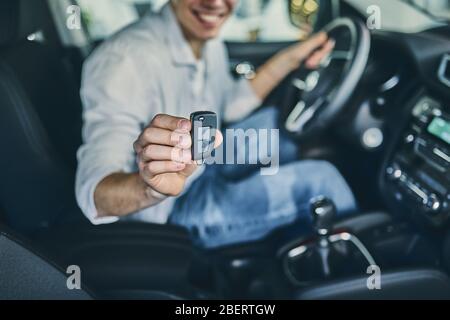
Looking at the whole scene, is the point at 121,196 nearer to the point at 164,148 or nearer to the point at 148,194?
the point at 148,194

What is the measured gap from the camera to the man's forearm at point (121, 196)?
1131 mm

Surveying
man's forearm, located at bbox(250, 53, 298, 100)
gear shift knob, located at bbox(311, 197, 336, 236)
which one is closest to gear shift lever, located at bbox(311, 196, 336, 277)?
gear shift knob, located at bbox(311, 197, 336, 236)

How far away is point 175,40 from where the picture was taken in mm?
1424

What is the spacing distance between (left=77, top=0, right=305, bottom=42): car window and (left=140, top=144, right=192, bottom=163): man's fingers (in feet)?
2.01

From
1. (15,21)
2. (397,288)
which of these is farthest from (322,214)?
(15,21)

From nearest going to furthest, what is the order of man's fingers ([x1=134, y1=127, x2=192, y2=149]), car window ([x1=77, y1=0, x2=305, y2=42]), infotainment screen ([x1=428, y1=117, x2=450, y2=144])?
man's fingers ([x1=134, y1=127, x2=192, y2=149])
infotainment screen ([x1=428, y1=117, x2=450, y2=144])
car window ([x1=77, y1=0, x2=305, y2=42])

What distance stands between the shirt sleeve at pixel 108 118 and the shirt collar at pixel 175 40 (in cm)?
13

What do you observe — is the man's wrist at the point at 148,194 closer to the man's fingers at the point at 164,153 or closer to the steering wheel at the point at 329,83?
the man's fingers at the point at 164,153

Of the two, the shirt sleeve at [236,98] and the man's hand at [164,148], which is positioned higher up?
the man's hand at [164,148]

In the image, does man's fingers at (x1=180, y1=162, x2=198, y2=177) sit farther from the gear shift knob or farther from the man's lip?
the man's lip

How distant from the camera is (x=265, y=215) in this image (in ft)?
4.85

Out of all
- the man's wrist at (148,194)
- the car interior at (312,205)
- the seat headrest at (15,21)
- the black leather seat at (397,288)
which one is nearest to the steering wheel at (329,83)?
the car interior at (312,205)

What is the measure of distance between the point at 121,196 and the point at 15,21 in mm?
444

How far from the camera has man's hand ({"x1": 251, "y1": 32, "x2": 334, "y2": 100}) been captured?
62.7 inches
